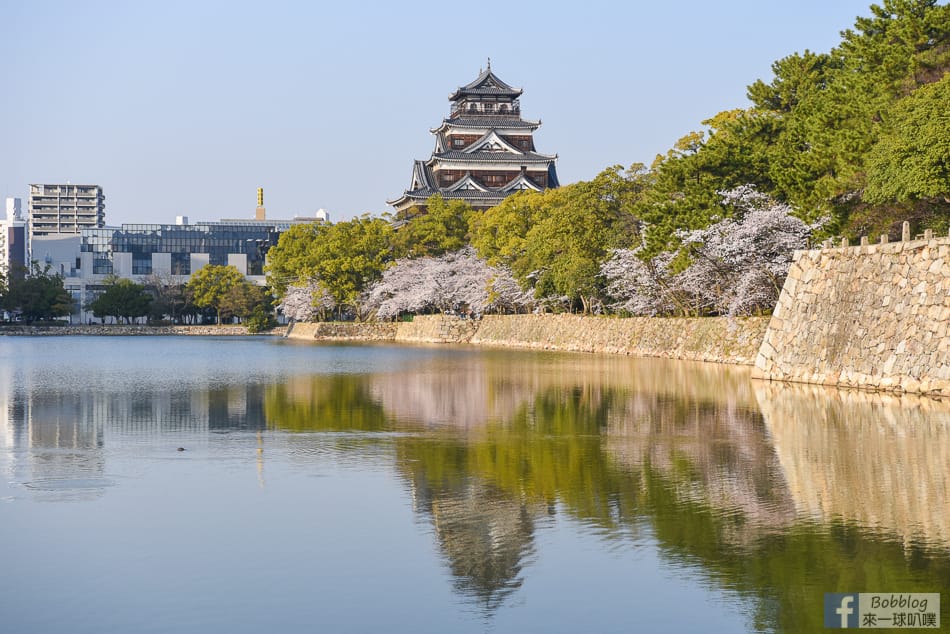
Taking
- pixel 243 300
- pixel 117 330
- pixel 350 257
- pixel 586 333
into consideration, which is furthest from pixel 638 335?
pixel 117 330

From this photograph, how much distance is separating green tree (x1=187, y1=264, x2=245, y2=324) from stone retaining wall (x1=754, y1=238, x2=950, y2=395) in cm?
8059

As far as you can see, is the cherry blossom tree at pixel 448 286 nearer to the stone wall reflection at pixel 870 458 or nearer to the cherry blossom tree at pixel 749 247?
the cherry blossom tree at pixel 749 247

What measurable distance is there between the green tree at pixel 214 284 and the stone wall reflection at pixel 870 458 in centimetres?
8662

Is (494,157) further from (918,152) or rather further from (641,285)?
(918,152)

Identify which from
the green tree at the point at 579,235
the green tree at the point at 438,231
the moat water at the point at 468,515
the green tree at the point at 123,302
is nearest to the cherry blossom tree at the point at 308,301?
the green tree at the point at 438,231

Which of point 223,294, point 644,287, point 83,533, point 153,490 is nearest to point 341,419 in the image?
point 153,490

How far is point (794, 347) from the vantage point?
2875 cm

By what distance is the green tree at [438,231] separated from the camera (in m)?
74.1

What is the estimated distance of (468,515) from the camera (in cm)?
1088

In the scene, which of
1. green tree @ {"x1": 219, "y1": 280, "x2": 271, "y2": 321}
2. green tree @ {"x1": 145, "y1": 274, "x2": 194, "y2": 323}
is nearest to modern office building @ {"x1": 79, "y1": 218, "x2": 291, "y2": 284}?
green tree @ {"x1": 145, "y1": 274, "x2": 194, "y2": 323}

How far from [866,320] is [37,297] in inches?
3712

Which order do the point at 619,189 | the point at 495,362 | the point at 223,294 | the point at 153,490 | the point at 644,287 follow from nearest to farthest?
the point at 153,490 < the point at 495,362 < the point at 644,287 < the point at 619,189 < the point at 223,294

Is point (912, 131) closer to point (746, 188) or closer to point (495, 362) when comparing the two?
point (746, 188)

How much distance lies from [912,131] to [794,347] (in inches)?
253
